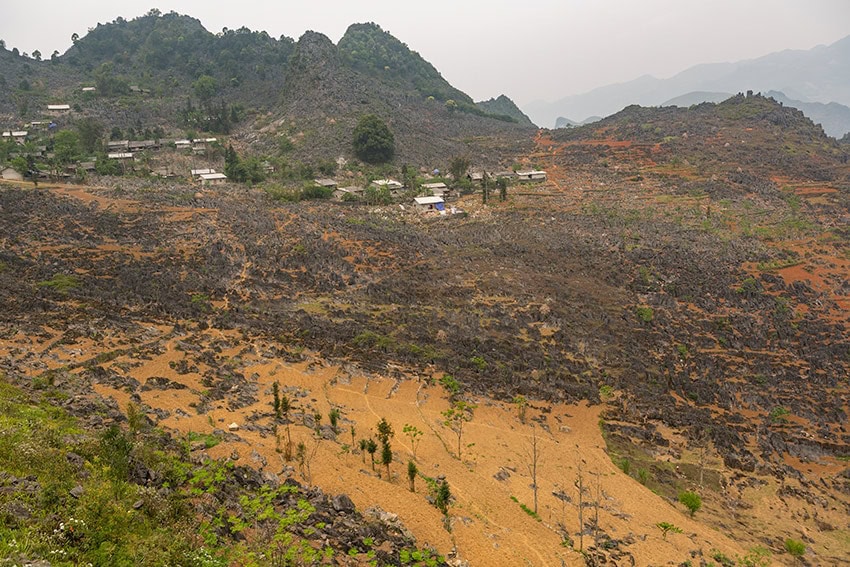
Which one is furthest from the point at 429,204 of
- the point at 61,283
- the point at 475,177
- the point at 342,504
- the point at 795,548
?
the point at 342,504

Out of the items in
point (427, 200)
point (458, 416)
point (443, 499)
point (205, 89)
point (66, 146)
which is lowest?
point (458, 416)

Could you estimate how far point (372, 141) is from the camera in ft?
268

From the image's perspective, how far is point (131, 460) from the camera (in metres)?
12.5

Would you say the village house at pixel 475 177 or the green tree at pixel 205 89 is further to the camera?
the green tree at pixel 205 89

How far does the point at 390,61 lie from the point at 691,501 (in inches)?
5709

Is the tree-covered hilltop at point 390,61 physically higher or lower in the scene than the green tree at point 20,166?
higher

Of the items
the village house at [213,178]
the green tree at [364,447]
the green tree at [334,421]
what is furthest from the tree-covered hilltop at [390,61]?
the green tree at [364,447]

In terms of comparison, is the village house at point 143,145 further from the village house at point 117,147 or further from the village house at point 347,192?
the village house at point 347,192

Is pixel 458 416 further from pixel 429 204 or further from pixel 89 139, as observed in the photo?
pixel 89 139

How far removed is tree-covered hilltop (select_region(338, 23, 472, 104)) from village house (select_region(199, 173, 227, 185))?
229ft

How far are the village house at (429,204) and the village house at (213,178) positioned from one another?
28.1 m

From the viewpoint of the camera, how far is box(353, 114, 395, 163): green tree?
82.3 metres

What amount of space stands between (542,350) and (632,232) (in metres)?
31.1

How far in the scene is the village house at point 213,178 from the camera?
69.2 metres
